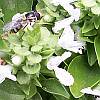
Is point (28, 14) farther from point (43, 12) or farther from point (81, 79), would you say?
point (81, 79)

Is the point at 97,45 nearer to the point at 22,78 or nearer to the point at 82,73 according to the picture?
the point at 82,73

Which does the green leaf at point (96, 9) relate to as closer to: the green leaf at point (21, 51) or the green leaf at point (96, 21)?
the green leaf at point (96, 21)

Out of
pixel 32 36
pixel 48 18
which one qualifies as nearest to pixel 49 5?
pixel 48 18

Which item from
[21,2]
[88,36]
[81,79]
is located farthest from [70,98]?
[21,2]

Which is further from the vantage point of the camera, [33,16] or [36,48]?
[33,16]

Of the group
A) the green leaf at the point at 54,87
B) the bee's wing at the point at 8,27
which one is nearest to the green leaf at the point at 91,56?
the green leaf at the point at 54,87

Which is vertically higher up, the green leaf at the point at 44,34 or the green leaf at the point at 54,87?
the green leaf at the point at 44,34

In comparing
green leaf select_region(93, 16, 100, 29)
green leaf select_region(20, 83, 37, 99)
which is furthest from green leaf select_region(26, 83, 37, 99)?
green leaf select_region(93, 16, 100, 29)

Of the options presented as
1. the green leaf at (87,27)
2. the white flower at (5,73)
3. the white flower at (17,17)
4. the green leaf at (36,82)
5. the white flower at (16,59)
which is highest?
the white flower at (17,17)
